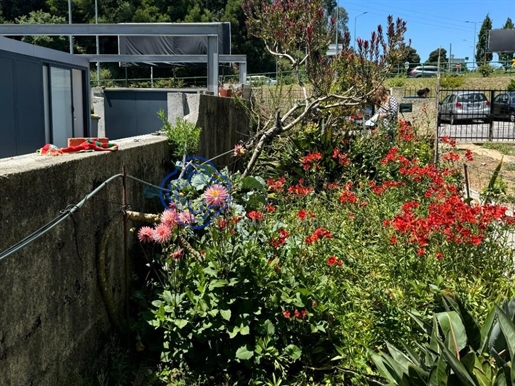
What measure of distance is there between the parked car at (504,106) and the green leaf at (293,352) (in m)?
22.4

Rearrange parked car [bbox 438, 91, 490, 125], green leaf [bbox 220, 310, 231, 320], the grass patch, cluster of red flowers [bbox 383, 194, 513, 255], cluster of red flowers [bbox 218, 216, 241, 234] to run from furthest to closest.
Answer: parked car [bbox 438, 91, 490, 125] < the grass patch < cluster of red flowers [bbox 218, 216, 241, 234] < cluster of red flowers [bbox 383, 194, 513, 255] < green leaf [bbox 220, 310, 231, 320]

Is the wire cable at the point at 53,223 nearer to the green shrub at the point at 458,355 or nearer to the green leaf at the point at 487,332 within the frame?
the green shrub at the point at 458,355

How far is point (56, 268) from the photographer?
302 cm

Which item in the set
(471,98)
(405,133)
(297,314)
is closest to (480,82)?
(471,98)

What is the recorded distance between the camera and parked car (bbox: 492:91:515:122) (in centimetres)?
2419

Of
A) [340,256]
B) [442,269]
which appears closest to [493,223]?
[442,269]

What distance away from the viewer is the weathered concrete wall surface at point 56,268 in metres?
2.58

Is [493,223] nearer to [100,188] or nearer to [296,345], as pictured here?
[296,345]

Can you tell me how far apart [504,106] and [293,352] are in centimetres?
2562

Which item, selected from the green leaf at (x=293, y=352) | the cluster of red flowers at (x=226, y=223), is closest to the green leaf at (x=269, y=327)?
the green leaf at (x=293, y=352)

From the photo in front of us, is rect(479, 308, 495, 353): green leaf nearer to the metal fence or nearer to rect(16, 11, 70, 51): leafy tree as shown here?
the metal fence

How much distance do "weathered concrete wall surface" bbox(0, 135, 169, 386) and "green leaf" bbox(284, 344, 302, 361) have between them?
115 cm

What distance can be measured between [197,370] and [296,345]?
616mm

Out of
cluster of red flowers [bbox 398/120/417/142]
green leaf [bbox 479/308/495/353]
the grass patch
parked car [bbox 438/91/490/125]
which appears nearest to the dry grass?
parked car [bbox 438/91/490/125]
